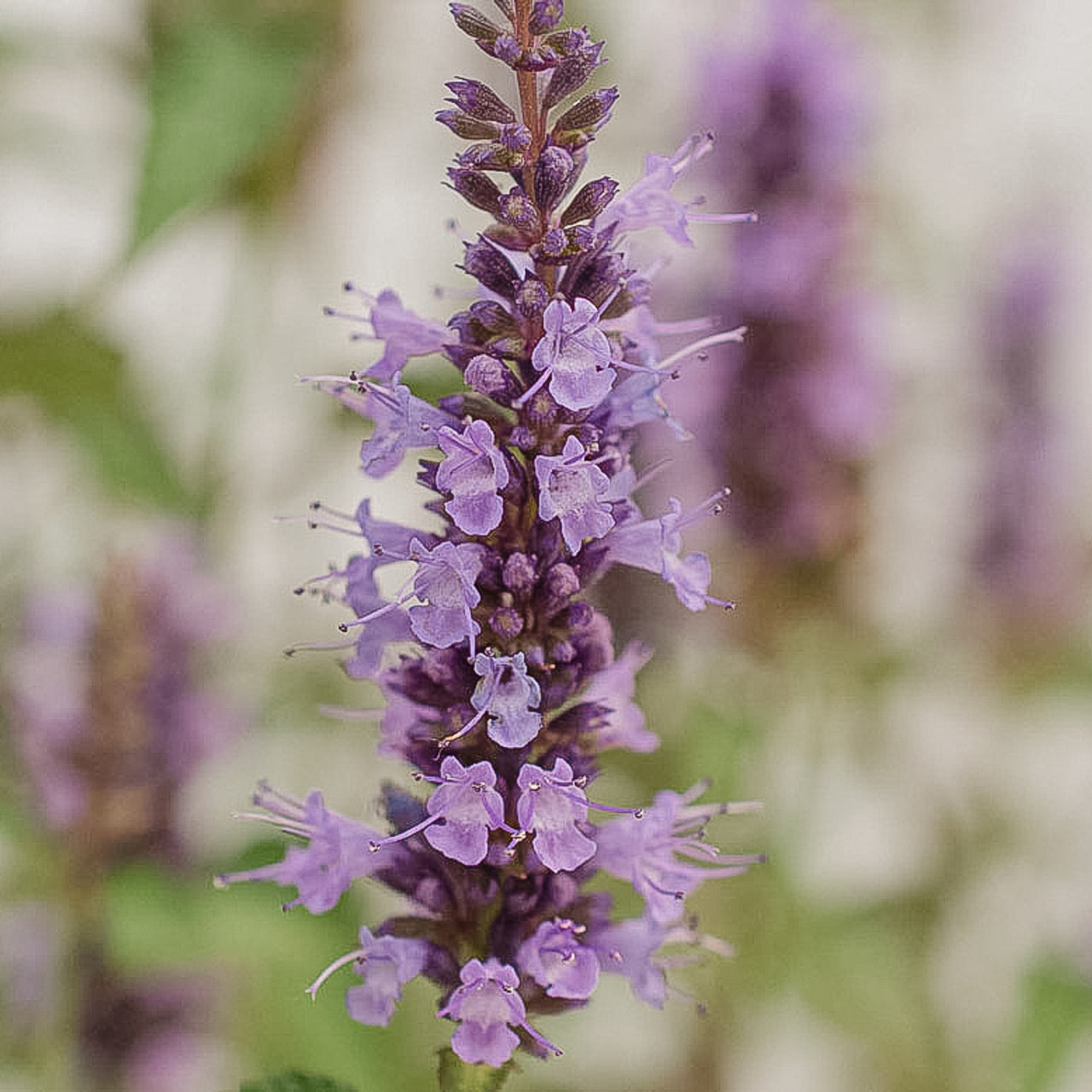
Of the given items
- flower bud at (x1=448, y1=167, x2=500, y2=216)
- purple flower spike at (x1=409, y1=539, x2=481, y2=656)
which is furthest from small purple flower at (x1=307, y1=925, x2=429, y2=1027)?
flower bud at (x1=448, y1=167, x2=500, y2=216)

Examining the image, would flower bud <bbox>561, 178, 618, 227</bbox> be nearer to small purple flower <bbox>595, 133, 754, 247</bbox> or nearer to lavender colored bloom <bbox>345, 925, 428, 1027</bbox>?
small purple flower <bbox>595, 133, 754, 247</bbox>

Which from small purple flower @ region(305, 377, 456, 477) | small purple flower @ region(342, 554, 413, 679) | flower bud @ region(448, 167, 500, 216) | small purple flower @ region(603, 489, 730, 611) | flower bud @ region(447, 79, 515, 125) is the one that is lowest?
small purple flower @ region(342, 554, 413, 679)

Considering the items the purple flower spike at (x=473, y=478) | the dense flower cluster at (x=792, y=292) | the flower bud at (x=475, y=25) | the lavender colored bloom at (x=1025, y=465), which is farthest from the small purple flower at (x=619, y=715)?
the lavender colored bloom at (x=1025, y=465)

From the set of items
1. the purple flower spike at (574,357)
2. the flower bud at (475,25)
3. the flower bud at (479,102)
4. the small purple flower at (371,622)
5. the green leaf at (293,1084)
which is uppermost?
the flower bud at (475,25)

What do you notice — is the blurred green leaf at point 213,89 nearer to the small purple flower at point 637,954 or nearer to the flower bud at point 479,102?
the flower bud at point 479,102

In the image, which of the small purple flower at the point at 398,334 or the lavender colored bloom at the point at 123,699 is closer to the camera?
the small purple flower at the point at 398,334

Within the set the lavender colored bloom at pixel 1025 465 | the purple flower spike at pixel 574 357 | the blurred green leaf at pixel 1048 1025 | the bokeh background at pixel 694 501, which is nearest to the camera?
the purple flower spike at pixel 574 357

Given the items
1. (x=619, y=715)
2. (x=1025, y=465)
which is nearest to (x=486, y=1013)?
(x=619, y=715)
